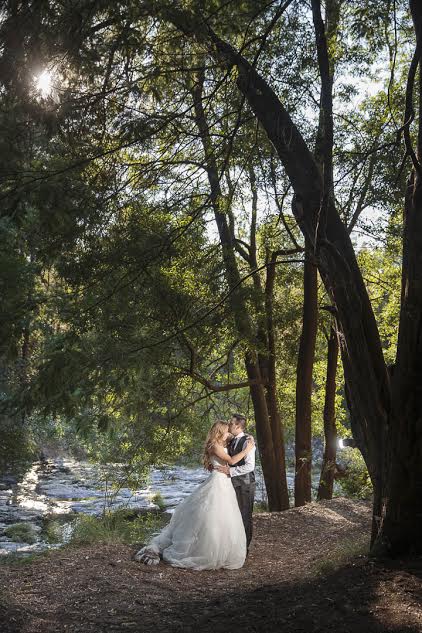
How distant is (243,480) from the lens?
364 inches

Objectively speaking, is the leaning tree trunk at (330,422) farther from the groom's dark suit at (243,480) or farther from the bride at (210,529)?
the bride at (210,529)

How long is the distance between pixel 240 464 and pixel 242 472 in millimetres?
106

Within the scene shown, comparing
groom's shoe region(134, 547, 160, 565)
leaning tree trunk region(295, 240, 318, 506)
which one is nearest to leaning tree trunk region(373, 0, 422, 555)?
groom's shoe region(134, 547, 160, 565)

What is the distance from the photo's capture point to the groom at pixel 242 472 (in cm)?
907

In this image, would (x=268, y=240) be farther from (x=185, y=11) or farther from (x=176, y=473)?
(x=176, y=473)

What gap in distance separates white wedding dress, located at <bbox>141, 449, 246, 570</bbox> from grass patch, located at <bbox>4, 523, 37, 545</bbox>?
6686mm

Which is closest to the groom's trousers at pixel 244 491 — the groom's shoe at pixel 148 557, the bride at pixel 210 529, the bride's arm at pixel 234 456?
the bride's arm at pixel 234 456

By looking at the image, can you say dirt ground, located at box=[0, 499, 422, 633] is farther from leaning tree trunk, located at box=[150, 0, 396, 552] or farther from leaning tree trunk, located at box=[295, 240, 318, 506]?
leaning tree trunk, located at box=[295, 240, 318, 506]

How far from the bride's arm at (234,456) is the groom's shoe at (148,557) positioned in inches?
56.6

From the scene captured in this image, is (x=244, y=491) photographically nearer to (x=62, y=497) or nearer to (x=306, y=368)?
(x=306, y=368)

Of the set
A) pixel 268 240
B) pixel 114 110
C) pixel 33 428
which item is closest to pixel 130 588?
pixel 114 110

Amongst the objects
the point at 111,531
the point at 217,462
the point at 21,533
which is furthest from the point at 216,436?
the point at 21,533

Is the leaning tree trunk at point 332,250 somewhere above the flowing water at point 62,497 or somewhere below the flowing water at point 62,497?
above

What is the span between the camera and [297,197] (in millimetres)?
7121
